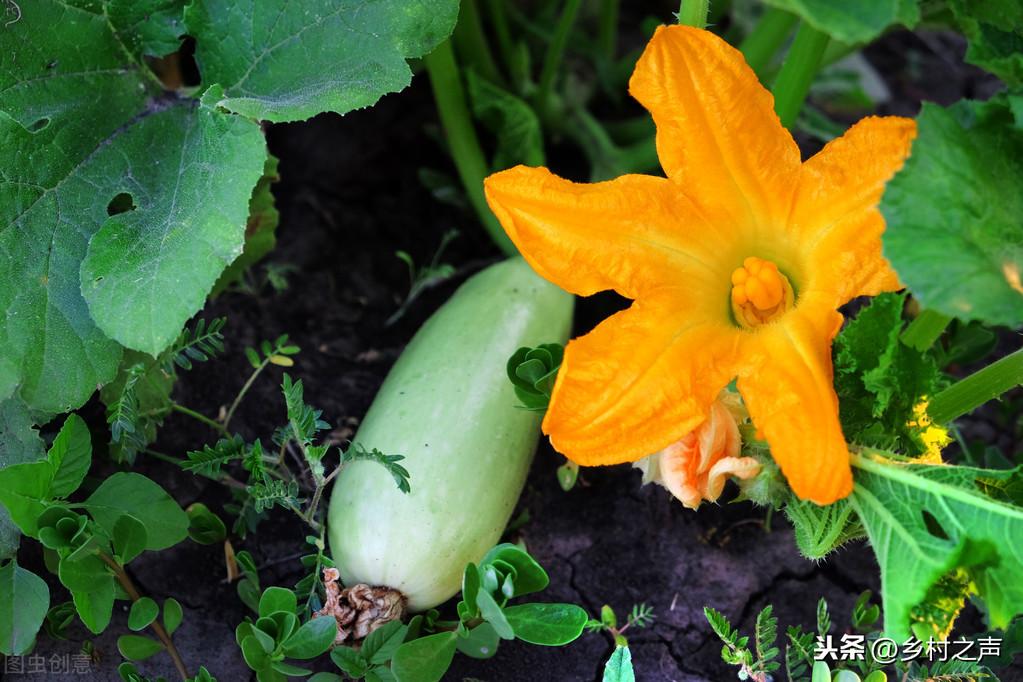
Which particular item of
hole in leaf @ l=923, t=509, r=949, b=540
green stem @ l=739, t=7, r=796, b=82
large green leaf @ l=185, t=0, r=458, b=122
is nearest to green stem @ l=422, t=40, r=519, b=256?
large green leaf @ l=185, t=0, r=458, b=122

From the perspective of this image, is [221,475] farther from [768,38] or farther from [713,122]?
[768,38]

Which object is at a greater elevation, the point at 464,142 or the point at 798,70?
the point at 798,70

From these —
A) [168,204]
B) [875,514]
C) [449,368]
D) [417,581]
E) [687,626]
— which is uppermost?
[168,204]

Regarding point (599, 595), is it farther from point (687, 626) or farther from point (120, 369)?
point (120, 369)

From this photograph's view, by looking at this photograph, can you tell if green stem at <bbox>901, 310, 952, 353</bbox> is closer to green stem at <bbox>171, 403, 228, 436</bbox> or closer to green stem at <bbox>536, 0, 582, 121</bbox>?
green stem at <bbox>536, 0, 582, 121</bbox>

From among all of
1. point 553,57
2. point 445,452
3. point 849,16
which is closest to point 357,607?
point 445,452

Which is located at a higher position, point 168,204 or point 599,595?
point 168,204

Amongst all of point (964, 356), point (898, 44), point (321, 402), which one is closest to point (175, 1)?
point (321, 402)
